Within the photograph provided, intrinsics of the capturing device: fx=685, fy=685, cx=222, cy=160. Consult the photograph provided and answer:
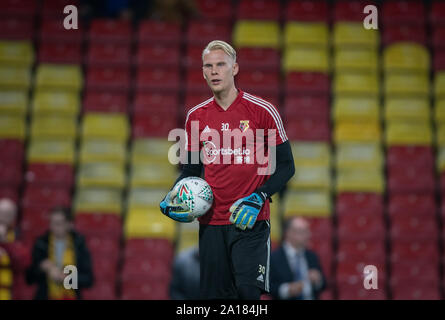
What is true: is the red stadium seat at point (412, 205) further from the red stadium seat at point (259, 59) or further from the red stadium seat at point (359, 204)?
the red stadium seat at point (259, 59)

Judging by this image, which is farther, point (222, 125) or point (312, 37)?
A: point (312, 37)

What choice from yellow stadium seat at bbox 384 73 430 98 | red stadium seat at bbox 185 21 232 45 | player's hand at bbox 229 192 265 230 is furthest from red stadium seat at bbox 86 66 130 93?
player's hand at bbox 229 192 265 230

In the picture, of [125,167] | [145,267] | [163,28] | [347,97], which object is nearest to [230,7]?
[163,28]

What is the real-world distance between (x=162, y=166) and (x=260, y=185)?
509 centimetres

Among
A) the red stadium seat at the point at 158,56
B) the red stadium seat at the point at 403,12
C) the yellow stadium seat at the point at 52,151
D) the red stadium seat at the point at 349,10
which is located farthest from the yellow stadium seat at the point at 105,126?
the red stadium seat at the point at 403,12

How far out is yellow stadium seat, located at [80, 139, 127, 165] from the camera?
923 centimetres

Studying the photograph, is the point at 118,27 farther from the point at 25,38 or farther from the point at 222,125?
the point at 222,125

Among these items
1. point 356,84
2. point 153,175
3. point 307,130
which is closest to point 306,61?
point 356,84

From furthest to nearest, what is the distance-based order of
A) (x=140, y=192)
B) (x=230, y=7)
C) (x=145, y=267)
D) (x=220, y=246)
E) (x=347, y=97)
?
1. (x=230, y=7)
2. (x=347, y=97)
3. (x=140, y=192)
4. (x=145, y=267)
5. (x=220, y=246)

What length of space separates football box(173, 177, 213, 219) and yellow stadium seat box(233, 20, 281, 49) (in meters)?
6.09

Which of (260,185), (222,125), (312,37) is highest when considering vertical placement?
(312,37)

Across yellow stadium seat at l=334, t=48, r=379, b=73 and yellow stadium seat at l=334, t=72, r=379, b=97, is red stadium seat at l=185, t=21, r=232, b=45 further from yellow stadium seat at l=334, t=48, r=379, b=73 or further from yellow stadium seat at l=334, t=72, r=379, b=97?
yellow stadium seat at l=334, t=72, r=379, b=97

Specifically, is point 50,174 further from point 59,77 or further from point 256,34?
point 256,34

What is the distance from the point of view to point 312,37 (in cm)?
1008
